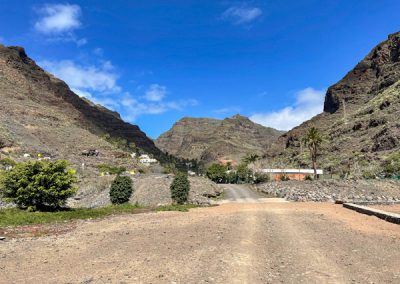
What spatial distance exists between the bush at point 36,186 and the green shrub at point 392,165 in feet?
165

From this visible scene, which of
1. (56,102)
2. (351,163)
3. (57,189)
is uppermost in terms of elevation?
(56,102)

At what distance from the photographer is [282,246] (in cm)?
1372

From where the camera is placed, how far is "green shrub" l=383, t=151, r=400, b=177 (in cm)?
6462

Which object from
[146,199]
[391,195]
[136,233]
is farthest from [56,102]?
[136,233]

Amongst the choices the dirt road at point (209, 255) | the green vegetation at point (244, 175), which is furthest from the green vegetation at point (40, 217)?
the green vegetation at point (244, 175)

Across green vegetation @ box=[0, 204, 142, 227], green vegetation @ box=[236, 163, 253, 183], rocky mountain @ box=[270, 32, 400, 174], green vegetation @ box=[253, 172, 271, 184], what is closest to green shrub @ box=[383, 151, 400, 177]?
rocky mountain @ box=[270, 32, 400, 174]

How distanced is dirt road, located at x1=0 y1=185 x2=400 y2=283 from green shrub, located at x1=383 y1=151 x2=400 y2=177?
50.6 m

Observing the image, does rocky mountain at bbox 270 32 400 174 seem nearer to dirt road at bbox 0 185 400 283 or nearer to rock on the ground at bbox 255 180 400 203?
rock on the ground at bbox 255 180 400 203

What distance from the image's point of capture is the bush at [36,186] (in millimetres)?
27062

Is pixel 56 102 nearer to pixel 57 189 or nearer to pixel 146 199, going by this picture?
pixel 146 199

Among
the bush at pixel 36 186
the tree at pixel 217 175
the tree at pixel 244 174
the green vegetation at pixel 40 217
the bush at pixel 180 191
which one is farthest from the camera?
the tree at pixel 217 175

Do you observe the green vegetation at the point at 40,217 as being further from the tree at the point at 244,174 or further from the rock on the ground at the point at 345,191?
the tree at the point at 244,174

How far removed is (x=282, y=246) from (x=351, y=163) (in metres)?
83.2

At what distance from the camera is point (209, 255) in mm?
11914
